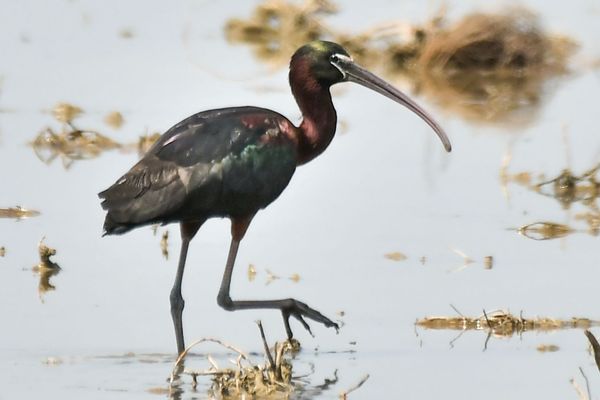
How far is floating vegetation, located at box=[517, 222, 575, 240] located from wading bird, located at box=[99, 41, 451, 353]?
2532mm

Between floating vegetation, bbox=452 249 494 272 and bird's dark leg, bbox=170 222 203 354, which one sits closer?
bird's dark leg, bbox=170 222 203 354

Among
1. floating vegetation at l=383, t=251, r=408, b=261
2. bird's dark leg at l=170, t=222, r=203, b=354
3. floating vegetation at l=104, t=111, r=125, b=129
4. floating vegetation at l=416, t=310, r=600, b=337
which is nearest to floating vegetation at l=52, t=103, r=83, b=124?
floating vegetation at l=104, t=111, r=125, b=129

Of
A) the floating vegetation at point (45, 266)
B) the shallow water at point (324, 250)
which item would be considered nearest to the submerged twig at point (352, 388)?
the shallow water at point (324, 250)

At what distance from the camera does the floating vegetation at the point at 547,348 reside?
1056cm

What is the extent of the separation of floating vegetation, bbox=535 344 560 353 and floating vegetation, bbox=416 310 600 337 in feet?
0.96

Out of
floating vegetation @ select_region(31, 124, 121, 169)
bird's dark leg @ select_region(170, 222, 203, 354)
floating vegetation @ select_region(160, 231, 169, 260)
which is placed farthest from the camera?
floating vegetation @ select_region(31, 124, 121, 169)

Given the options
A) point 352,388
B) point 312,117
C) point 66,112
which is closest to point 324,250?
point 312,117

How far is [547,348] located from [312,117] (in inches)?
72.5

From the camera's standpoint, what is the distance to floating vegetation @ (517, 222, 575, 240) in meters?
13.5

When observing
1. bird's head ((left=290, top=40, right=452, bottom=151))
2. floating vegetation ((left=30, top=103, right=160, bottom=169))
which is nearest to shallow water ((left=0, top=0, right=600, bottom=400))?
floating vegetation ((left=30, top=103, right=160, bottom=169))

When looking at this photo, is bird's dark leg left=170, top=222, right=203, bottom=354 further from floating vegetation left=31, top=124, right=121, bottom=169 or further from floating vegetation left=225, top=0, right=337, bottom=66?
floating vegetation left=225, top=0, right=337, bottom=66

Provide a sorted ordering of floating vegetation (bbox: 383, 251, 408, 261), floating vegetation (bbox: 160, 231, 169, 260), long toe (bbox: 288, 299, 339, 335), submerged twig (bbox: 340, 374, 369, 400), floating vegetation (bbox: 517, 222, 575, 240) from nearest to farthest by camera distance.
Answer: submerged twig (bbox: 340, 374, 369, 400) < long toe (bbox: 288, 299, 339, 335) < floating vegetation (bbox: 160, 231, 169, 260) < floating vegetation (bbox: 383, 251, 408, 261) < floating vegetation (bbox: 517, 222, 575, 240)

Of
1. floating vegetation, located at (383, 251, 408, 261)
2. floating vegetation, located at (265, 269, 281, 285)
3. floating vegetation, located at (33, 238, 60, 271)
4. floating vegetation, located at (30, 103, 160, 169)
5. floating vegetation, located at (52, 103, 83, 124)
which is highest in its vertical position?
floating vegetation, located at (52, 103, 83, 124)

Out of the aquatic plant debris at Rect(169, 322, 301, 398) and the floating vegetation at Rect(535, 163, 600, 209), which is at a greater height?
the floating vegetation at Rect(535, 163, 600, 209)
